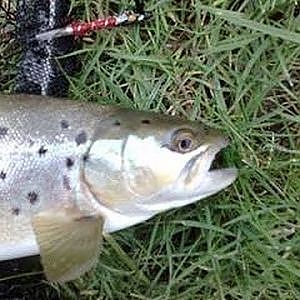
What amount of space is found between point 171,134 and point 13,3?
0.73m

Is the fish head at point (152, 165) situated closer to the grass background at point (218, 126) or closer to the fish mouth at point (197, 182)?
the fish mouth at point (197, 182)

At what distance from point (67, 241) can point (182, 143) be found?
1.29 feet

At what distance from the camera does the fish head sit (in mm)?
2240

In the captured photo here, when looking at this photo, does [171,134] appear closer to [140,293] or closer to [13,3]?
[140,293]

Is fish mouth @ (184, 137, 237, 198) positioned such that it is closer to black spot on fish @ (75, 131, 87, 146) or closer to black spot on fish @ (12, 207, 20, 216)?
black spot on fish @ (75, 131, 87, 146)

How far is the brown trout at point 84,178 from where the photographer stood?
89.0 inches

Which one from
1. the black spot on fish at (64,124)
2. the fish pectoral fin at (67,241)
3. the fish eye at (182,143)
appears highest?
the fish eye at (182,143)

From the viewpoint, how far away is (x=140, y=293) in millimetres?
2494

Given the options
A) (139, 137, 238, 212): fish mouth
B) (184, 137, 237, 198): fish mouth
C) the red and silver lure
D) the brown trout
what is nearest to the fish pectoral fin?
the brown trout

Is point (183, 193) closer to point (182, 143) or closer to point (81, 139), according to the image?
point (182, 143)

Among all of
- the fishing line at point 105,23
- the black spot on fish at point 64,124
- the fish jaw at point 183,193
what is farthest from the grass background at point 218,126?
the black spot on fish at point 64,124

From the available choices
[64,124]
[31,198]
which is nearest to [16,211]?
[31,198]

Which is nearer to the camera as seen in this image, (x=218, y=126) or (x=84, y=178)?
(x=84, y=178)

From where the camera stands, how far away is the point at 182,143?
2252 mm
